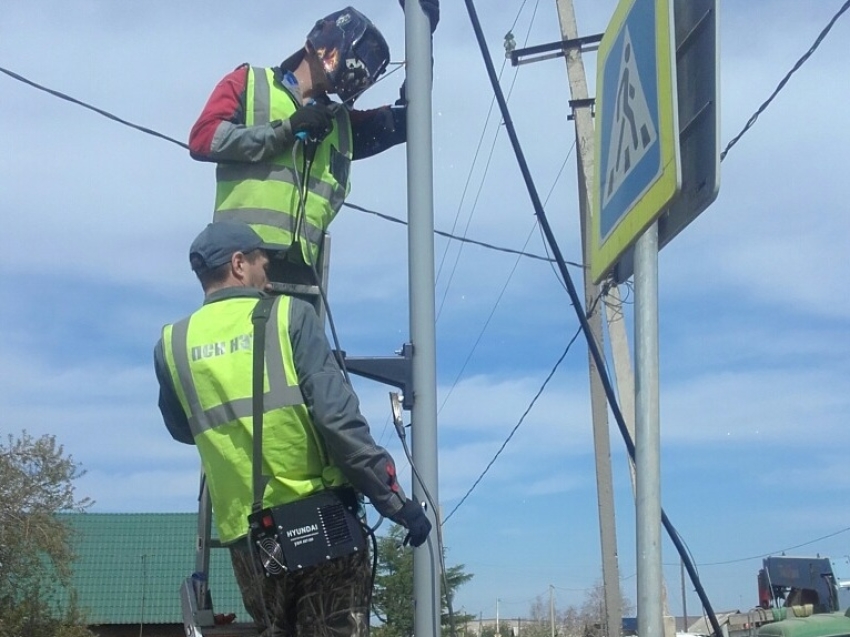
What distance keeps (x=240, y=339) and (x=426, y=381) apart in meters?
1.07

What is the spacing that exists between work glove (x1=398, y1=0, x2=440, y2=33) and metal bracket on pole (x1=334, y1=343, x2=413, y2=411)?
1.45 metres

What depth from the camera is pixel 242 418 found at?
3305mm

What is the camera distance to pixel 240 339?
3.35m

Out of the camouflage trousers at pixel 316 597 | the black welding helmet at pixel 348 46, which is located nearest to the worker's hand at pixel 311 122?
the black welding helmet at pixel 348 46

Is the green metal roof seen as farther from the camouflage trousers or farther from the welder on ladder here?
the camouflage trousers

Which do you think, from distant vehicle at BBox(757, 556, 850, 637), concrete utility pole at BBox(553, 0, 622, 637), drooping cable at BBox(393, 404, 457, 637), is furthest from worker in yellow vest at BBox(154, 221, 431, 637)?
concrete utility pole at BBox(553, 0, 622, 637)

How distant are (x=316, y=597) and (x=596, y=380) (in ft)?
41.9

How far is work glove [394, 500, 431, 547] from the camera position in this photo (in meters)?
3.38

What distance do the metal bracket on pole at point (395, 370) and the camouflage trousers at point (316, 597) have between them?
90 cm

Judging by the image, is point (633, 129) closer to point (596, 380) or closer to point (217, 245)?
point (217, 245)

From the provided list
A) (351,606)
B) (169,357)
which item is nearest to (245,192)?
(169,357)

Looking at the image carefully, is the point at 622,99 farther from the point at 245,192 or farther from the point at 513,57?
the point at 513,57

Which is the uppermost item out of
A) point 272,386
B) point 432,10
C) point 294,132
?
point 432,10

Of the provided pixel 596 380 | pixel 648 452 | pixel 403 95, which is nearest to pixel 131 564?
pixel 596 380
